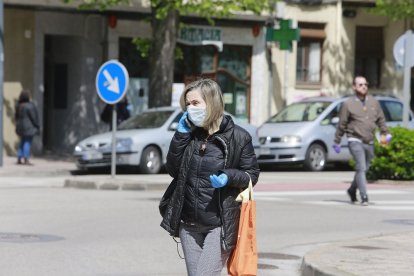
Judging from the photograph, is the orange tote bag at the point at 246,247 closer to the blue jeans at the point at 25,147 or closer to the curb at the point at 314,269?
the curb at the point at 314,269

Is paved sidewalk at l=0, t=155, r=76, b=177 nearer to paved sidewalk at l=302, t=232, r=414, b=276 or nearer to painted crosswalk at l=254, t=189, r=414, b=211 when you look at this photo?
painted crosswalk at l=254, t=189, r=414, b=211

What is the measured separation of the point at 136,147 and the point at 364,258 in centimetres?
1414

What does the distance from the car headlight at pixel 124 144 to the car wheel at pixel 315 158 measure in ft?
15.2

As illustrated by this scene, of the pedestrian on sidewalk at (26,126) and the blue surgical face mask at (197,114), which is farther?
the pedestrian on sidewalk at (26,126)

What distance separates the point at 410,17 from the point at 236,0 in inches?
365

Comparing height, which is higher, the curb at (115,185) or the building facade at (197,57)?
the building facade at (197,57)

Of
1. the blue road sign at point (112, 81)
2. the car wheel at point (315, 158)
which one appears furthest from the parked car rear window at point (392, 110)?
the blue road sign at point (112, 81)

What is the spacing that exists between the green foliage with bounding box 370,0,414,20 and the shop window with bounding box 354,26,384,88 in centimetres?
199

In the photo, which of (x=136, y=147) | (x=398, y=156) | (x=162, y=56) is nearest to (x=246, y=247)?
(x=398, y=156)

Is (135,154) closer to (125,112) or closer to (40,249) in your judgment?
(125,112)

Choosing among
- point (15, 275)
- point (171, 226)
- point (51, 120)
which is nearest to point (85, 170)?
point (51, 120)

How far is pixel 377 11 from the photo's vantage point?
35.3 meters

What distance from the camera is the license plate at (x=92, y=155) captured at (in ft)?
82.3

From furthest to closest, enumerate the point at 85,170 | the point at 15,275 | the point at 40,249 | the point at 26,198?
the point at 85,170, the point at 26,198, the point at 40,249, the point at 15,275
